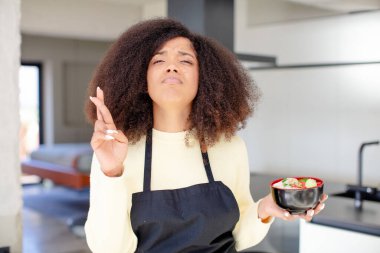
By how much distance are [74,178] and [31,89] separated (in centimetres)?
208

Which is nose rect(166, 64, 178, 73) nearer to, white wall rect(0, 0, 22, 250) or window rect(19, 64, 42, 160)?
white wall rect(0, 0, 22, 250)

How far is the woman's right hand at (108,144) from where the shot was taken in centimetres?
104

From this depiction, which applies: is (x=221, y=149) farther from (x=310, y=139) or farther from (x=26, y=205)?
(x=26, y=205)

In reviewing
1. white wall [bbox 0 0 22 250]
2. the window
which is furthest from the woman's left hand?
the window

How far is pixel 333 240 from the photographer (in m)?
2.15

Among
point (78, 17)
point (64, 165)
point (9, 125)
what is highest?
point (78, 17)

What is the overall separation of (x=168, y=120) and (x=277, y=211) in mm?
350

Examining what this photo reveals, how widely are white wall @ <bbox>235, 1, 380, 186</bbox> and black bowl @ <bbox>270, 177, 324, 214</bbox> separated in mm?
2264

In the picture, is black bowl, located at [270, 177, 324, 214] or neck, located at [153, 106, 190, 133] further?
neck, located at [153, 106, 190, 133]

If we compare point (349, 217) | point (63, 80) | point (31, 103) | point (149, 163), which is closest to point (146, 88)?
point (149, 163)

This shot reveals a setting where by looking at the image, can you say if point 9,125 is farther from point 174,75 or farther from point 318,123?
point 318,123

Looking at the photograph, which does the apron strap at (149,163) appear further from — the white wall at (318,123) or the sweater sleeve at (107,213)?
the white wall at (318,123)

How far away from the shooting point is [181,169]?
1274 millimetres

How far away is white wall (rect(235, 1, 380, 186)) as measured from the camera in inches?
133
